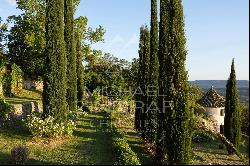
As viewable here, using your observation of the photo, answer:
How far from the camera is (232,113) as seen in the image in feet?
84.0

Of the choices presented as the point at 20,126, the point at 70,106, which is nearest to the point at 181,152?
the point at 20,126

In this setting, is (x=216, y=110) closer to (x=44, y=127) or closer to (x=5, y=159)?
(x=44, y=127)

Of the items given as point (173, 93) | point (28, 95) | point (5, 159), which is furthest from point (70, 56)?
point (173, 93)

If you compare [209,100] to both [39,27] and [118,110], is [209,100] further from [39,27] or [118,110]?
[39,27]

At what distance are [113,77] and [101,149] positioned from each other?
3299 centimetres

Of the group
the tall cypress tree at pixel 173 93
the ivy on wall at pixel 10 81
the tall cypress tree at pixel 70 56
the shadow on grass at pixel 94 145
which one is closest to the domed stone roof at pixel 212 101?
the tall cypress tree at pixel 70 56

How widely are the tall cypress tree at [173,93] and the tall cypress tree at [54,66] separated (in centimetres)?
723

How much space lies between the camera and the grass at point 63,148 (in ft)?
53.0

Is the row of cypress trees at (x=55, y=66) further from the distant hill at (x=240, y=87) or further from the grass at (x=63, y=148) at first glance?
the distant hill at (x=240, y=87)

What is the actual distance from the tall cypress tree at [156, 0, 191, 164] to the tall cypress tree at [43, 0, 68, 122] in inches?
285

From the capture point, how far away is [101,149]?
63.2ft

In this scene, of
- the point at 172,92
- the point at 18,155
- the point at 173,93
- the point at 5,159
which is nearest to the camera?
the point at 18,155

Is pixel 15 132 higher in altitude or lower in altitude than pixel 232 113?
lower

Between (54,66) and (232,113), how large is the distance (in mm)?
11818
